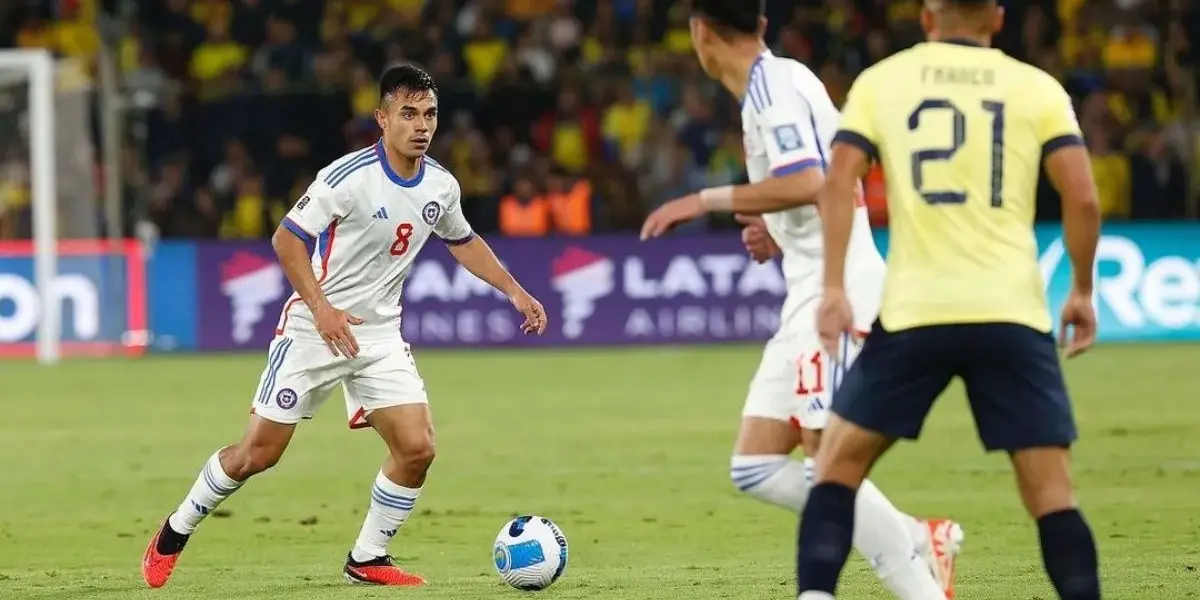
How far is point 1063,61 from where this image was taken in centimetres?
2323

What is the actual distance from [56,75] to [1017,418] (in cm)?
1739

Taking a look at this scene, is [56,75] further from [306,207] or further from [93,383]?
[306,207]

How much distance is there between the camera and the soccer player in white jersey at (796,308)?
637 cm

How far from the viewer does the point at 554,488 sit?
11.3 m

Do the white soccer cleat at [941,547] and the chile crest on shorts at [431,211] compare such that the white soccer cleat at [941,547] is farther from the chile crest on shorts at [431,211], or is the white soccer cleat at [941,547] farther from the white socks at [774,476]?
the chile crest on shorts at [431,211]

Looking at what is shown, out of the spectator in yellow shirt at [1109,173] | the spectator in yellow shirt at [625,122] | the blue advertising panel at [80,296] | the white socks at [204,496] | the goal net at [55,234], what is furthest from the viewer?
the spectator in yellow shirt at [625,122]

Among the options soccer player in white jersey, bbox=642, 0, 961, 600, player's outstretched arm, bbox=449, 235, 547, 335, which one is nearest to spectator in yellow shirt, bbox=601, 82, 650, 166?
player's outstretched arm, bbox=449, 235, 547, 335

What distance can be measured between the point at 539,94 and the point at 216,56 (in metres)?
4.09

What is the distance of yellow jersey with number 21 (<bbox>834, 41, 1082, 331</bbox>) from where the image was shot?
550cm

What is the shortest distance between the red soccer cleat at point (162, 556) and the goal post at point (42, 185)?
13057mm

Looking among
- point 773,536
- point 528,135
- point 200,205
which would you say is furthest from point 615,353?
point 773,536

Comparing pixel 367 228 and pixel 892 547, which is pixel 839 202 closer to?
pixel 892 547

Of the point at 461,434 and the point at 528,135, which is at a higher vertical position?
the point at 528,135

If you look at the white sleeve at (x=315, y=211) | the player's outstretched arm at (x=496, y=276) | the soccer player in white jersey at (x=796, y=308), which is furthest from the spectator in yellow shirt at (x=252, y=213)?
the soccer player in white jersey at (x=796, y=308)
